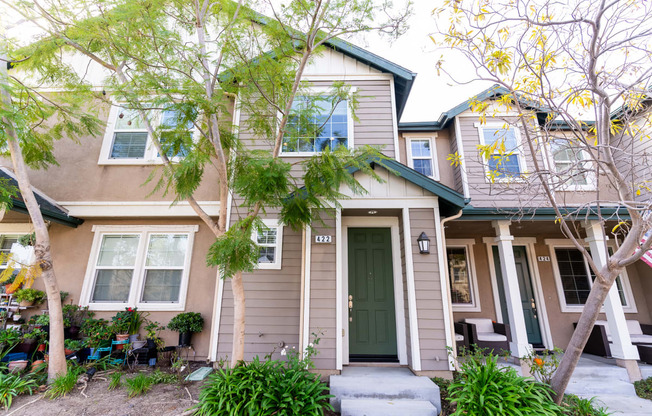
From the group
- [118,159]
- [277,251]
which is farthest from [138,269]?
[277,251]

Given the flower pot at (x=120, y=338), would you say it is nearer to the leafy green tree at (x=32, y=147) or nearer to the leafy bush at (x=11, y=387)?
the leafy green tree at (x=32, y=147)

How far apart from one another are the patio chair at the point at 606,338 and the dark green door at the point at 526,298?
3.04 ft

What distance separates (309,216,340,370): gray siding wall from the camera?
4.62m

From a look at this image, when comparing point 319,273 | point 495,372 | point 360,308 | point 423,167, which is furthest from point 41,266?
point 423,167

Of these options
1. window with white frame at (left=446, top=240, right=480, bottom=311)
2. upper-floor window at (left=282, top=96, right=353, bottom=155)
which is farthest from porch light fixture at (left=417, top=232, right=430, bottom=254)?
window with white frame at (left=446, top=240, right=480, bottom=311)

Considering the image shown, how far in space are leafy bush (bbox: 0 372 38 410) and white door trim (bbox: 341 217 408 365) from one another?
4.67 m

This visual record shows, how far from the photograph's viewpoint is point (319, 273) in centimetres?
498

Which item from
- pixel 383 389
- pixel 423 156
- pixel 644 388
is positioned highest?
pixel 423 156

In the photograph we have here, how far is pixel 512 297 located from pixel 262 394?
461 centimetres

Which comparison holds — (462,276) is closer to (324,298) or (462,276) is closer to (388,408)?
(324,298)

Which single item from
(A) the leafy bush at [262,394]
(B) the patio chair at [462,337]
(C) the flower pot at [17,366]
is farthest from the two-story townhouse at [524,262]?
(C) the flower pot at [17,366]

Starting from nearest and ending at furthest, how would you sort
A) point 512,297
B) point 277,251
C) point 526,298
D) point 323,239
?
point 323,239 < point 512,297 < point 277,251 < point 526,298

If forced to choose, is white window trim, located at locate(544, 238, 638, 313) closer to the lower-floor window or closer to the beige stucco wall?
the lower-floor window

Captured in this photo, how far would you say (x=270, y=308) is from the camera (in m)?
5.40
